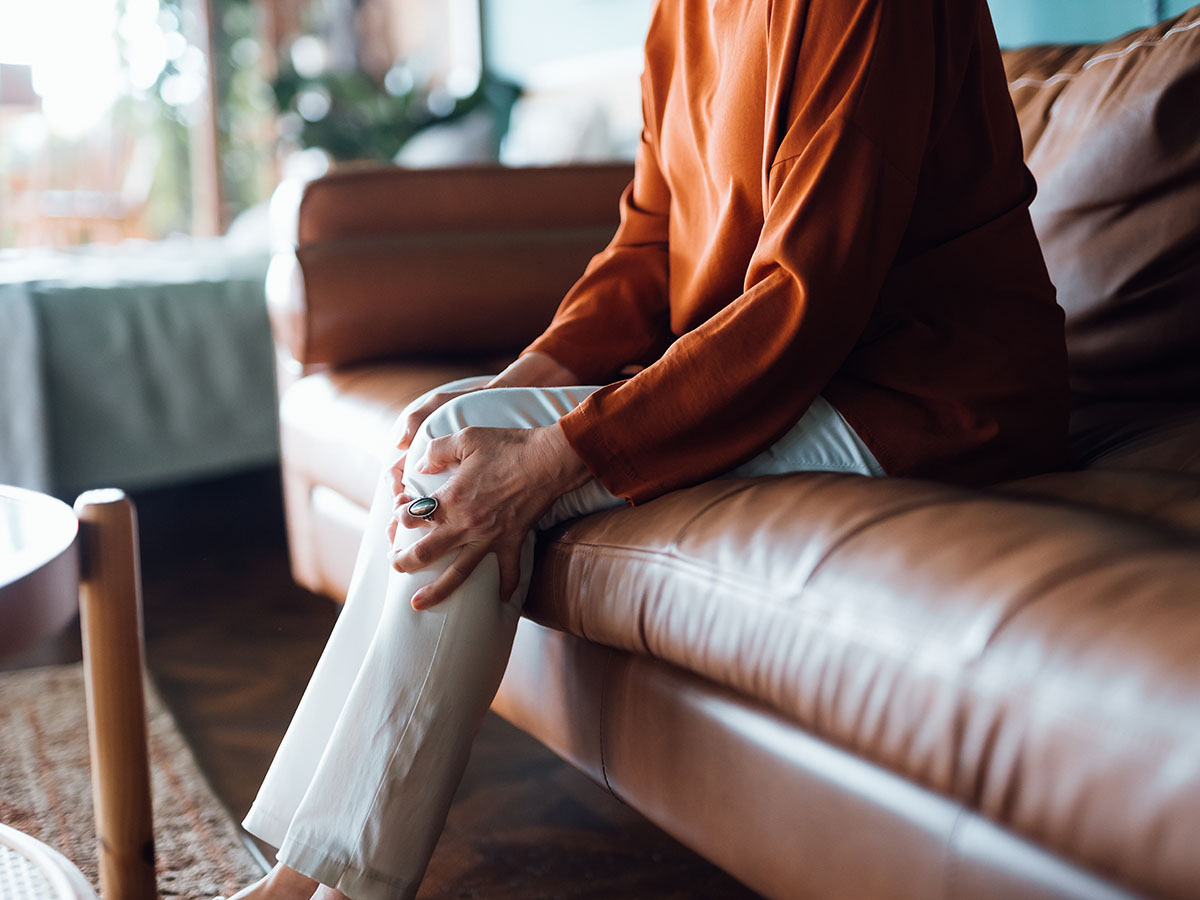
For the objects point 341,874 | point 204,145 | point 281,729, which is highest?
point 341,874

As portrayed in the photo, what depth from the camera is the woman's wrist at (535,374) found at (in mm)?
1196

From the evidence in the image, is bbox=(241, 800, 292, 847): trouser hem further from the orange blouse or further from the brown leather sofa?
the orange blouse

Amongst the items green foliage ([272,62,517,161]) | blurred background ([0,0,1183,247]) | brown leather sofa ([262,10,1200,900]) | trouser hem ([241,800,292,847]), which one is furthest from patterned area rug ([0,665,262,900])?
blurred background ([0,0,1183,247])

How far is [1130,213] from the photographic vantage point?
1.18m

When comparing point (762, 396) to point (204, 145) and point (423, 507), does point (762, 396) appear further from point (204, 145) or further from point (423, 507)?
point (204, 145)

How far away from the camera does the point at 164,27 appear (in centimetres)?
531

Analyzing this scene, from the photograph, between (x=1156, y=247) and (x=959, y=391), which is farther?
(x=1156, y=247)

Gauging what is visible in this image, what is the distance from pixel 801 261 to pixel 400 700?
0.46 meters

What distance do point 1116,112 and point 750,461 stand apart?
60cm

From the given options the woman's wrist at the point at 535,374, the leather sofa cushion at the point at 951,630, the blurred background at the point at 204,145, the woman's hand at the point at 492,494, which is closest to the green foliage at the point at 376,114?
the blurred background at the point at 204,145

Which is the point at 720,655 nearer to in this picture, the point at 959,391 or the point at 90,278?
the point at 959,391

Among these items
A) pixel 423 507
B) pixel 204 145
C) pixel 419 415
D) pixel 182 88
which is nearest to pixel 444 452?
pixel 423 507

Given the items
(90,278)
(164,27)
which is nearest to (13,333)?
(90,278)

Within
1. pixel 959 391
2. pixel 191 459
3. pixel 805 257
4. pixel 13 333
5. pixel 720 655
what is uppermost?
pixel 805 257
